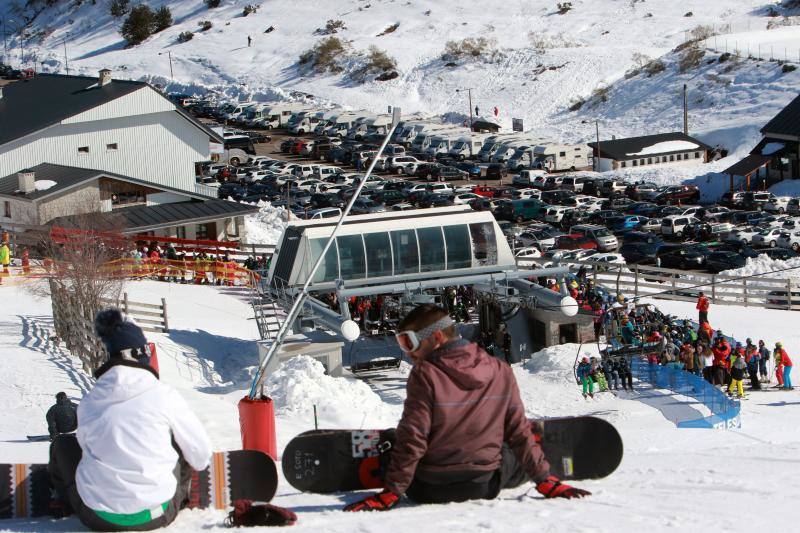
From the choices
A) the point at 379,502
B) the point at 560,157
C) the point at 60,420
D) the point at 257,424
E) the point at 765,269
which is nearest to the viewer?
the point at 379,502

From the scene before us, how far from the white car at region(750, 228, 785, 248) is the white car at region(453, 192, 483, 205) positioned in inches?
671

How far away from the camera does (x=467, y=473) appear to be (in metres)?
7.82

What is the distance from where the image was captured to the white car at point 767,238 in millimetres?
49281

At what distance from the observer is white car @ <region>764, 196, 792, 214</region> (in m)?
58.1

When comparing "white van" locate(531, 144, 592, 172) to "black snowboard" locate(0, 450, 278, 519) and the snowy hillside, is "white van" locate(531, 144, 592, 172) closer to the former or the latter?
the snowy hillside

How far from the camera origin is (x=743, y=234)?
50.2 meters

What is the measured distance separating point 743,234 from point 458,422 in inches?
1763

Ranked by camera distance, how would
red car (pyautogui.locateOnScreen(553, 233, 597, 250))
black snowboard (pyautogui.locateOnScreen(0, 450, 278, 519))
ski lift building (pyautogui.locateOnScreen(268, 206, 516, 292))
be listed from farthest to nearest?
red car (pyautogui.locateOnScreen(553, 233, 597, 250))
ski lift building (pyautogui.locateOnScreen(268, 206, 516, 292))
black snowboard (pyautogui.locateOnScreen(0, 450, 278, 519))

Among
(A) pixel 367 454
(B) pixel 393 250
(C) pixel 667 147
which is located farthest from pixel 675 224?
(A) pixel 367 454

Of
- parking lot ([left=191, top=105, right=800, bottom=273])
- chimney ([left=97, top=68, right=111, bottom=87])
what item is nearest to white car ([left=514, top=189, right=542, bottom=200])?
parking lot ([left=191, top=105, right=800, bottom=273])

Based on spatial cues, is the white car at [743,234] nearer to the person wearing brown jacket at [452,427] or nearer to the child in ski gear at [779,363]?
the child in ski gear at [779,363]

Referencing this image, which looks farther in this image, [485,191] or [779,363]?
[485,191]

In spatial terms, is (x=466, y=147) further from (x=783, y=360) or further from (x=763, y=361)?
Answer: (x=783, y=360)

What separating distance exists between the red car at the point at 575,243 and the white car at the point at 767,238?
6.69 metres
